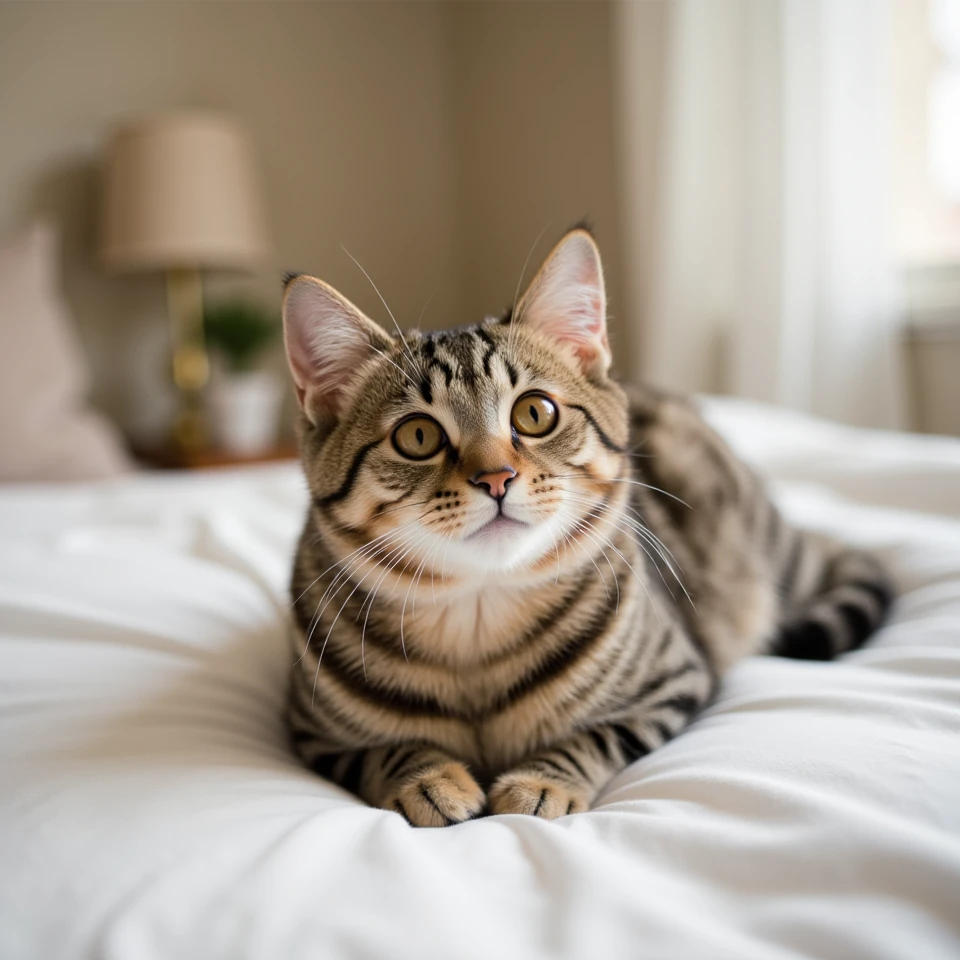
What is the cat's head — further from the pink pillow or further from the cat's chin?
the pink pillow

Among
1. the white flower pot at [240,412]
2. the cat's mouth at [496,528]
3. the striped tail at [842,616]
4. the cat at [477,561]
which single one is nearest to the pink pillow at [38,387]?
the white flower pot at [240,412]

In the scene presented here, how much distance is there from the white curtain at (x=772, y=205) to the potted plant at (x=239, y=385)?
4.55ft

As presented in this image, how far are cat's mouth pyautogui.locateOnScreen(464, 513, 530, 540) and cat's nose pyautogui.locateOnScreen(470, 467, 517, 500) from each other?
0.07 ft

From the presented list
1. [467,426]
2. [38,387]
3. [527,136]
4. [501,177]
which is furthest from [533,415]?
[501,177]

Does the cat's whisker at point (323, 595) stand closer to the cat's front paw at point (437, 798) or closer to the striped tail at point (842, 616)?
the cat's front paw at point (437, 798)

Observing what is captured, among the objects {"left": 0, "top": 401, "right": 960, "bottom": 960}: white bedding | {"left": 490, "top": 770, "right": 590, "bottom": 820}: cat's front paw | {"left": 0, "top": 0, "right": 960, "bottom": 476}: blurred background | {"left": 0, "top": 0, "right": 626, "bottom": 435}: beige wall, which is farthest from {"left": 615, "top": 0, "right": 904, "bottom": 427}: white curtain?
{"left": 490, "top": 770, "right": 590, "bottom": 820}: cat's front paw

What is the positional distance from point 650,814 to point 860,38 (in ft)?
7.54

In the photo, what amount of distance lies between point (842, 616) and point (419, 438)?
1.94ft

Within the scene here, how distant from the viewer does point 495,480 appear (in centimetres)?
74

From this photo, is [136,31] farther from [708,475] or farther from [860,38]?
[708,475]

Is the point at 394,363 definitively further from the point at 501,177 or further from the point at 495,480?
the point at 501,177

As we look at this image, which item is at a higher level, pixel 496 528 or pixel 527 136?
pixel 527 136

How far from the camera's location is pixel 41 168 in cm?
280

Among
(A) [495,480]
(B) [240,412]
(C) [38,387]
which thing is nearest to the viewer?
(A) [495,480]
